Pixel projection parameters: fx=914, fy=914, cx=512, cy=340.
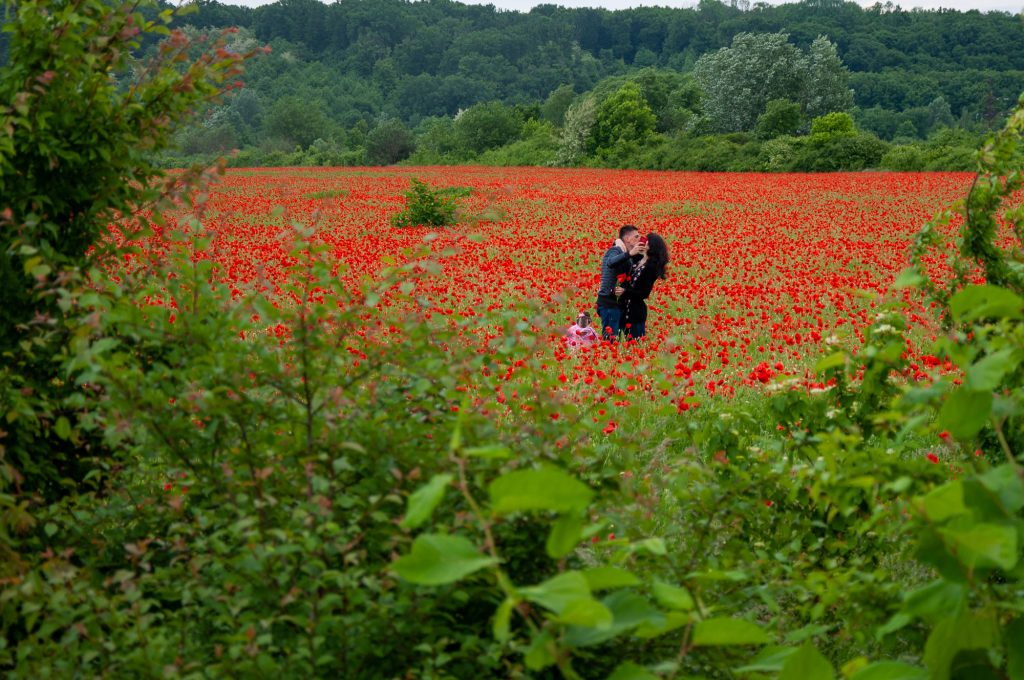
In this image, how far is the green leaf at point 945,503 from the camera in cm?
131

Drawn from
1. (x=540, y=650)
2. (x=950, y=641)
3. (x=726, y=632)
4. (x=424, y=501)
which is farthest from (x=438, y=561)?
(x=950, y=641)

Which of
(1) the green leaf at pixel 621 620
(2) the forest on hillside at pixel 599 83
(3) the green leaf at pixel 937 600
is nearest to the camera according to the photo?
(1) the green leaf at pixel 621 620

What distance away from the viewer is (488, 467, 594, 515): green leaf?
1172 mm

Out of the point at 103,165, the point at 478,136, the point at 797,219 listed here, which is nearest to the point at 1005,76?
the point at 478,136

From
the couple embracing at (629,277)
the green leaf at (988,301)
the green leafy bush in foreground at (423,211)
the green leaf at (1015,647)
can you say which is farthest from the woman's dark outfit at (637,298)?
the green leafy bush in foreground at (423,211)

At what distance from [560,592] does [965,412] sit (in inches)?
26.9

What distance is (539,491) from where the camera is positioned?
1.19 m

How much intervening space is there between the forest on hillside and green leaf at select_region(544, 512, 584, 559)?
8.12ft

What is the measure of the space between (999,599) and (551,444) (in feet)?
3.42

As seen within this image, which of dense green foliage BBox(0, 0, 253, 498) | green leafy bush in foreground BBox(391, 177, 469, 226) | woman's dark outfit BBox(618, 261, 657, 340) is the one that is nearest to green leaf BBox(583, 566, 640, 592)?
dense green foliage BBox(0, 0, 253, 498)

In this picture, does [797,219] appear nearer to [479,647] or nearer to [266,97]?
[479,647]

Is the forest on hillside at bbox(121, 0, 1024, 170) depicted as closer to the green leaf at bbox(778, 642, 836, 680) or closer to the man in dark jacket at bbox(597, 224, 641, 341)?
the green leaf at bbox(778, 642, 836, 680)

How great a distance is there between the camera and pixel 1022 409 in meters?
1.72

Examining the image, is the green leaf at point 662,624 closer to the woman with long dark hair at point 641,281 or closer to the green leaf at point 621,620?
the green leaf at point 621,620
